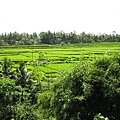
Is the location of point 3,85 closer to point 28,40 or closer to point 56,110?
point 56,110

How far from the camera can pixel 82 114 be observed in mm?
10938

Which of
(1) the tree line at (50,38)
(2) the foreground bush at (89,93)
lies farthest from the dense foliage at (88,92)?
(1) the tree line at (50,38)

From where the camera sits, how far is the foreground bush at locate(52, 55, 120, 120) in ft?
36.4

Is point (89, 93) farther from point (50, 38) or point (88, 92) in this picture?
point (50, 38)

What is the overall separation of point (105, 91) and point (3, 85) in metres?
7.94

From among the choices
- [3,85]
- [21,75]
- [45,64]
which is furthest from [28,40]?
[3,85]

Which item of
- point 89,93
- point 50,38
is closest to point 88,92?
point 89,93

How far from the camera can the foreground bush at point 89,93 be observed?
1109 centimetres

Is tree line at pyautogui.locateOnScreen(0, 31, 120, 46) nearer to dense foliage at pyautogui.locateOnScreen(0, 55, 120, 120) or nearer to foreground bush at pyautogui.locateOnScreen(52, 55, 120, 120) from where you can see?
dense foliage at pyautogui.locateOnScreen(0, 55, 120, 120)

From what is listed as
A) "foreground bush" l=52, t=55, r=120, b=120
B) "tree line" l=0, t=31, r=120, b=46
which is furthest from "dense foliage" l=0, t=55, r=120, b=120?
"tree line" l=0, t=31, r=120, b=46

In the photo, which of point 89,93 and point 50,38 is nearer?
point 89,93

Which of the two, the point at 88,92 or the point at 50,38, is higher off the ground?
the point at 50,38

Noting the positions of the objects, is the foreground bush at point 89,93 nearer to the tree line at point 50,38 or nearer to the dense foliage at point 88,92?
the dense foliage at point 88,92

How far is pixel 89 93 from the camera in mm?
11117
